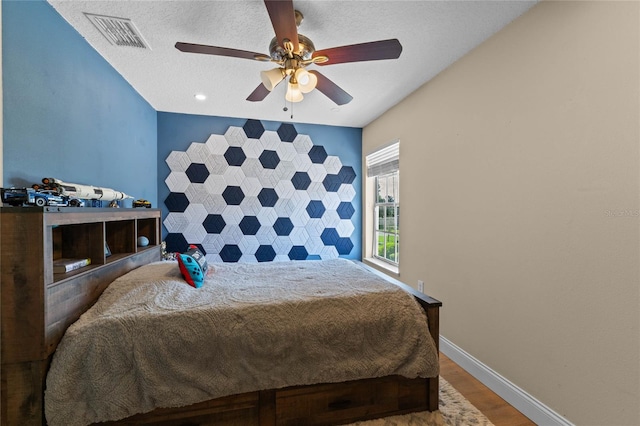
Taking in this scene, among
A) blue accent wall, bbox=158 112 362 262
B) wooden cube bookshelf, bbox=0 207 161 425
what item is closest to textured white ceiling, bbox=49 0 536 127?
blue accent wall, bbox=158 112 362 262

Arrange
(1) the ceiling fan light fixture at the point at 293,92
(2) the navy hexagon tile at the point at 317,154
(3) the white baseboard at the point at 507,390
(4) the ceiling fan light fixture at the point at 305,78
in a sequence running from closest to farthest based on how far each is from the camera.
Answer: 1. (3) the white baseboard at the point at 507,390
2. (4) the ceiling fan light fixture at the point at 305,78
3. (1) the ceiling fan light fixture at the point at 293,92
4. (2) the navy hexagon tile at the point at 317,154

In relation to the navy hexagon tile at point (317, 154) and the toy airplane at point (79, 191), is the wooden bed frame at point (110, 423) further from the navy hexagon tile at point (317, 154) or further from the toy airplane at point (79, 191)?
the navy hexagon tile at point (317, 154)

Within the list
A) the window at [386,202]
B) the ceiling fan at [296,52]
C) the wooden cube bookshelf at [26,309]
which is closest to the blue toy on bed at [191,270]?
the wooden cube bookshelf at [26,309]

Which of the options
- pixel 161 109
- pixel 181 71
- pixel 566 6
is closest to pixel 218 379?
pixel 181 71

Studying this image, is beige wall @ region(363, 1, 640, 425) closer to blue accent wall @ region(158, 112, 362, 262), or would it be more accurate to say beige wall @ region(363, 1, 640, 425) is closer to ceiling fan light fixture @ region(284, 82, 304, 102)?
ceiling fan light fixture @ region(284, 82, 304, 102)

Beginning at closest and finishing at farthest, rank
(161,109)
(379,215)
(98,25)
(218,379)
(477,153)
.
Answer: (218,379), (98,25), (477,153), (161,109), (379,215)

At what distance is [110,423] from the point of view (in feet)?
3.52

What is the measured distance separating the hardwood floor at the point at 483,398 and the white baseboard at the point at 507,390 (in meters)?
0.03

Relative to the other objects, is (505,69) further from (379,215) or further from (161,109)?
(161,109)

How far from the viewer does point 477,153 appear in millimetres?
1812

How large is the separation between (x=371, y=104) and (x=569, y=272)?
2154 mm

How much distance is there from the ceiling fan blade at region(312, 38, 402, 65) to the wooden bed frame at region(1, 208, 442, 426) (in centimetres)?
129

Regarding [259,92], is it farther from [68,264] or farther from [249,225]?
[249,225]

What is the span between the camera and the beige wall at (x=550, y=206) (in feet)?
3.64
